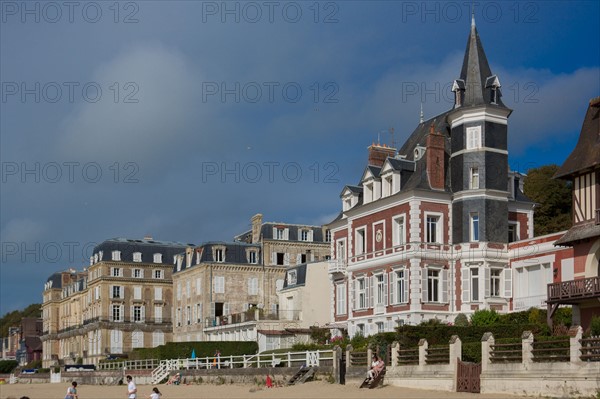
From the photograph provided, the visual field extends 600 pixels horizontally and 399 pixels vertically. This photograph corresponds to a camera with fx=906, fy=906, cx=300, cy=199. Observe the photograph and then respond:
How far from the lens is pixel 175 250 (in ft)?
284

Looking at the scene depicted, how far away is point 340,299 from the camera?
160 feet

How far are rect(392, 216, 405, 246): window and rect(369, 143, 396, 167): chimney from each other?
574 centimetres

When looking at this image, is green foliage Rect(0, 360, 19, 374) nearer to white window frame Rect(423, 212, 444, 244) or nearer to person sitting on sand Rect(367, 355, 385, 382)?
white window frame Rect(423, 212, 444, 244)

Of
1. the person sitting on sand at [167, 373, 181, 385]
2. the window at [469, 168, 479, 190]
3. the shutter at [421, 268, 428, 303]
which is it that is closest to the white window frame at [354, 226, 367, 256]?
the shutter at [421, 268, 428, 303]

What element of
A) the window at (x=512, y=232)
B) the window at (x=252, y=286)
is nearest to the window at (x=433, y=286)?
the window at (x=512, y=232)

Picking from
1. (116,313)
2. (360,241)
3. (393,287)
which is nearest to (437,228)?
(393,287)

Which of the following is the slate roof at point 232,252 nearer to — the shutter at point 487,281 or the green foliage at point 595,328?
the shutter at point 487,281

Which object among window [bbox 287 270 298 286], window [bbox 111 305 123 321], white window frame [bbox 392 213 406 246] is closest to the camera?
white window frame [bbox 392 213 406 246]

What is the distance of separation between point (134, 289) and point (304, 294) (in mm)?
29869

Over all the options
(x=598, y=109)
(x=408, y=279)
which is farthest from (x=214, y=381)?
(x=598, y=109)

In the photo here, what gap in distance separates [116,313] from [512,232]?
4904 cm

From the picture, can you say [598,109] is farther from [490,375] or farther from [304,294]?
[304,294]

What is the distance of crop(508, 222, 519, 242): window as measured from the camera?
43.3 m

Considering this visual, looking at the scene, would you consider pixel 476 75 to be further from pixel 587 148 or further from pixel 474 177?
pixel 587 148
